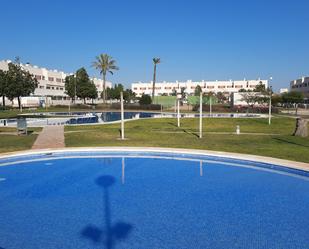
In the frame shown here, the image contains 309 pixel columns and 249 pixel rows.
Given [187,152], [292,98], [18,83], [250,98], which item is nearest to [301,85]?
[292,98]

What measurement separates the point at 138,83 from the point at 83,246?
128 m

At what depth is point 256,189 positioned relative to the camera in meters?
8.34

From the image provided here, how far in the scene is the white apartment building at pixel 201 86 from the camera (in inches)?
4547

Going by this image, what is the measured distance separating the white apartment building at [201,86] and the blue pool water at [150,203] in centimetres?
10742

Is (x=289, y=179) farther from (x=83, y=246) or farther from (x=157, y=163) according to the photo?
(x=83, y=246)

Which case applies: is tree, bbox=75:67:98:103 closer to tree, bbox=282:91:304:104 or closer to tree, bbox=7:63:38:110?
tree, bbox=7:63:38:110

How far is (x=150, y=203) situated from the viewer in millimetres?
7242

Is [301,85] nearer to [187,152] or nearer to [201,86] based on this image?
[201,86]

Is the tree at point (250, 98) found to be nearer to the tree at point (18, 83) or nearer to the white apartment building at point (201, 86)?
the tree at point (18, 83)

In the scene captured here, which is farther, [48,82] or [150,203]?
[48,82]

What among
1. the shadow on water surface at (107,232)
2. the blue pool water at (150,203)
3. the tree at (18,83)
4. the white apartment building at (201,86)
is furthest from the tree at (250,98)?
the white apartment building at (201,86)

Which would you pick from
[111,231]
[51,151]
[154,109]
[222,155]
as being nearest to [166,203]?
[111,231]

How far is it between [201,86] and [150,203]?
115 m

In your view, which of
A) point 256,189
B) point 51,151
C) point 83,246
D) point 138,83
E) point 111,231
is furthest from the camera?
point 138,83
